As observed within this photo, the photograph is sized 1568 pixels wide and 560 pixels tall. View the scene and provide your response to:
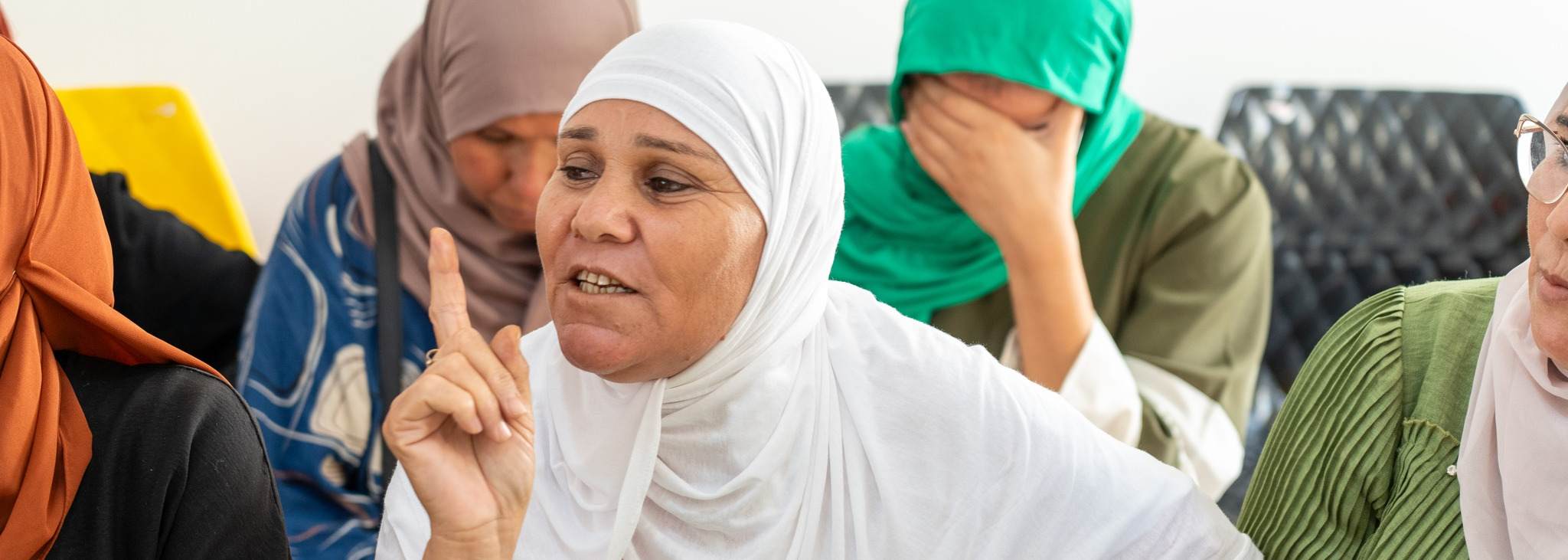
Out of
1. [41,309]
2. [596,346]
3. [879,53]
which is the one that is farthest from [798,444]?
[879,53]

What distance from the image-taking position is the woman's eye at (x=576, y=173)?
1.17 metres

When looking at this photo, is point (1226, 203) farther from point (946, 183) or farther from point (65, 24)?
point (65, 24)

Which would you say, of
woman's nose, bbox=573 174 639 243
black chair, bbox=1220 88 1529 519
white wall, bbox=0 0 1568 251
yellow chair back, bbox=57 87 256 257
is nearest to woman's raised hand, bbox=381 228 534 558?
woman's nose, bbox=573 174 639 243

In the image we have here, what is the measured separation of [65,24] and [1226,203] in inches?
95.2

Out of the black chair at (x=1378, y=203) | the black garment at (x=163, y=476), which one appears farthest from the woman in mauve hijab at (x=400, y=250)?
the black chair at (x=1378, y=203)

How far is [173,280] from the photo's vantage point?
2.11 m

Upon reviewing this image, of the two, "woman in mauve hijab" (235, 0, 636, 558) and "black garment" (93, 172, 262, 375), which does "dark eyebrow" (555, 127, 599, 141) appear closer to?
"woman in mauve hijab" (235, 0, 636, 558)

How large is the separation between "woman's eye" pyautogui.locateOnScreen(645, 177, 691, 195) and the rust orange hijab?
0.42 metres

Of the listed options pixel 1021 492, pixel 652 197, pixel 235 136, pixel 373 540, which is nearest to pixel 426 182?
pixel 373 540

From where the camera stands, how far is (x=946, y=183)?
6.42ft

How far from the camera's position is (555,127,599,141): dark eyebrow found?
45.3 inches

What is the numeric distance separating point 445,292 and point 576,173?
190mm

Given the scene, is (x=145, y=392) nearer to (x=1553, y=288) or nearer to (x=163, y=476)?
(x=163, y=476)

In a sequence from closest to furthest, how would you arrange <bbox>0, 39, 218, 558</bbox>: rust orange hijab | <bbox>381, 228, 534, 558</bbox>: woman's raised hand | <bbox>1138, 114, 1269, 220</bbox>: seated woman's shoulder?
<bbox>381, 228, 534, 558</bbox>: woman's raised hand
<bbox>0, 39, 218, 558</bbox>: rust orange hijab
<bbox>1138, 114, 1269, 220</bbox>: seated woman's shoulder
